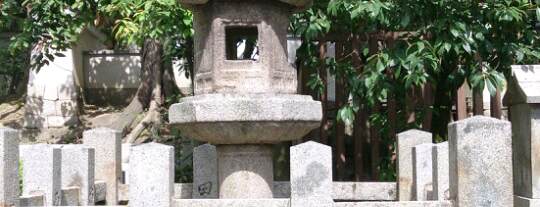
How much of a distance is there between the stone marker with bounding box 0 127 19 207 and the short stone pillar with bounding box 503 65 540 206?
158 inches

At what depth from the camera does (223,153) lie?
19.7ft

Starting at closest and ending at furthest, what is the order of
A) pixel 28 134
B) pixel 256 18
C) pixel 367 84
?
pixel 256 18
pixel 367 84
pixel 28 134

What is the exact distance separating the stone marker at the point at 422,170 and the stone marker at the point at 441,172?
641 millimetres

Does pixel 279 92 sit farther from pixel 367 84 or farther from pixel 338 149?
pixel 338 149

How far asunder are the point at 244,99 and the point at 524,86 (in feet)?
7.46

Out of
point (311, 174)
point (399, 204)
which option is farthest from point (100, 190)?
point (399, 204)

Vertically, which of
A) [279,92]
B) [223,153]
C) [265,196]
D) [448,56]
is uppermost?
[448,56]

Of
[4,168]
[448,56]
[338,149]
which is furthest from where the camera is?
[338,149]

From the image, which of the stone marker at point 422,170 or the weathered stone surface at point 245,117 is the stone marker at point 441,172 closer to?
the stone marker at point 422,170

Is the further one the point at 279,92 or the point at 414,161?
the point at 414,161

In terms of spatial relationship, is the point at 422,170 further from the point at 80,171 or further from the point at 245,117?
the point at 80,171

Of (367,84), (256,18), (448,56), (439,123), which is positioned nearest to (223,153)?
(256,18)

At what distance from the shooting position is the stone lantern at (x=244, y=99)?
555cm

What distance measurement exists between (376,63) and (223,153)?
2067 millimetres
